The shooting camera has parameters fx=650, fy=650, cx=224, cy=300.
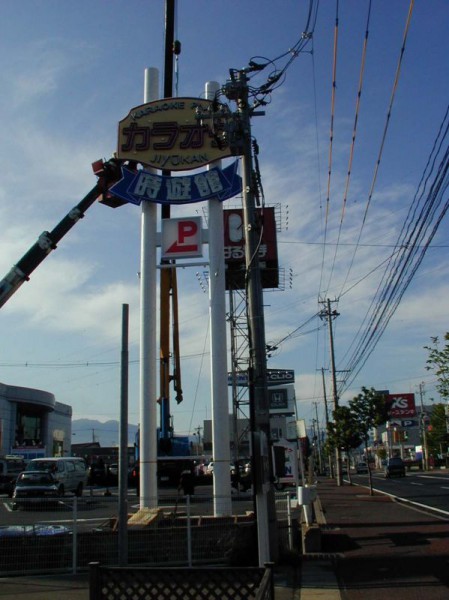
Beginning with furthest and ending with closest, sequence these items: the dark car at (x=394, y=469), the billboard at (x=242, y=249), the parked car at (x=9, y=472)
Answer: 1. the dark car at (x=394, y=469)
2. the billboard at (x=242, y=249)
3. the parked car at (x=9, y=472)

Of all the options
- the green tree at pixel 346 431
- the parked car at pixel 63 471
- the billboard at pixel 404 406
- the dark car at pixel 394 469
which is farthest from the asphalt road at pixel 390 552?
the billboard at pixel 404 406

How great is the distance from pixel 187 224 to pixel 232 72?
446cm

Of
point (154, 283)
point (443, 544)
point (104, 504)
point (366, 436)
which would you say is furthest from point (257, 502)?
point (366, 436)

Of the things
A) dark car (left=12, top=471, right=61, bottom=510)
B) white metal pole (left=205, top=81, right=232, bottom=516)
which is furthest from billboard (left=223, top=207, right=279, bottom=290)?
white metal pole (left=205, top=81, right=232, bottom=516)

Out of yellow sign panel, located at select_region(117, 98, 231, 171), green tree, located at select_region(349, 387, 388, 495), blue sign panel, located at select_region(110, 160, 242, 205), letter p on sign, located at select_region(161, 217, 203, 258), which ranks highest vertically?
yellow sign panel, located at select_region(117, 98, 231, 171)

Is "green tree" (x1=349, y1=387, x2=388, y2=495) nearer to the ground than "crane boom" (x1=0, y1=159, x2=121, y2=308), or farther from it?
nearer to the ground

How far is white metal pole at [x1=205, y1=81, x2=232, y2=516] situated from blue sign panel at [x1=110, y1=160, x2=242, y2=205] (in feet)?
1.15

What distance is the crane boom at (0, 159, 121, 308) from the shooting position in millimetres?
17406

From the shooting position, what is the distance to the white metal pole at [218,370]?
1507 centimetres

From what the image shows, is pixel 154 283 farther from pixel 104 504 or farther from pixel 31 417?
pixel 31 417

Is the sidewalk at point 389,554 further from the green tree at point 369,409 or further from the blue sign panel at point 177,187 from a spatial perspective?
the green tree at point 369,409

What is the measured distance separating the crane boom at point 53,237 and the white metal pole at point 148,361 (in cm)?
249

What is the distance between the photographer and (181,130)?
17016 millimetres

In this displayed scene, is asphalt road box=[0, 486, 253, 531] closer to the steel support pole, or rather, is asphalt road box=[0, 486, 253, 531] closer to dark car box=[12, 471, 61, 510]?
dark car box=[12, 471, 61, 510]
